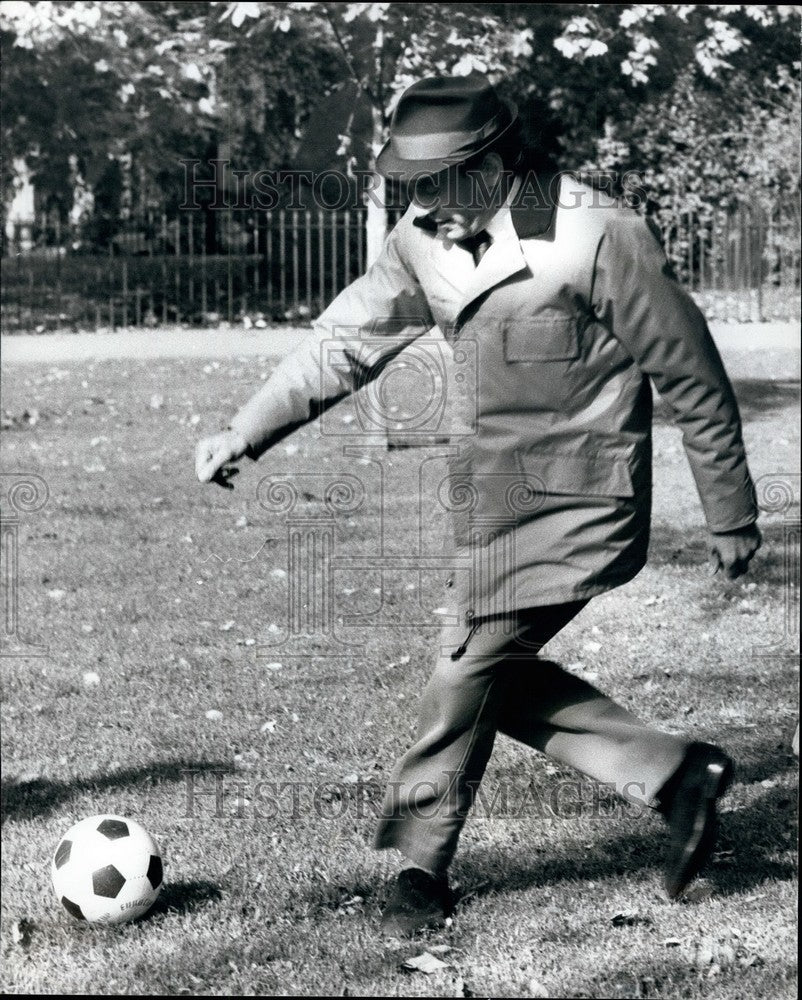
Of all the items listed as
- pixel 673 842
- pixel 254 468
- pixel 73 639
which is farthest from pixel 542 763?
pixel 254 468

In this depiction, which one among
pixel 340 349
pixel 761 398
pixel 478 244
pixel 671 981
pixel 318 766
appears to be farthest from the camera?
pixel 761 398

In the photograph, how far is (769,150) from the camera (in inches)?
743

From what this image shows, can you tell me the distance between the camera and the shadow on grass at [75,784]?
4.73 m

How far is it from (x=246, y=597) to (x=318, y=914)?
3447mm

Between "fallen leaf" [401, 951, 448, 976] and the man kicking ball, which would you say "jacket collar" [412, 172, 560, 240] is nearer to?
the man kicking ball

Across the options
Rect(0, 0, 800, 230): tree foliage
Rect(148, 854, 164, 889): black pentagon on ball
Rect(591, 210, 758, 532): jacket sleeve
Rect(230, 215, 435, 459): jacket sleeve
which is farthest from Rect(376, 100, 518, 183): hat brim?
Rect(0, 0, 800, 230): tree foliage

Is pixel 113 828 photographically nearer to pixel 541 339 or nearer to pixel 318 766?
pixel 318 766

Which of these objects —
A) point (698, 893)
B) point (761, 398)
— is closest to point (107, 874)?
point (698, 893)

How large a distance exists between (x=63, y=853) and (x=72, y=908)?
0.17 m

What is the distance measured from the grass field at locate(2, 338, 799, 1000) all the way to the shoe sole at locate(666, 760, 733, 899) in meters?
0.17

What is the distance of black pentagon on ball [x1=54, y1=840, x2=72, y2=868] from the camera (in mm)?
3945

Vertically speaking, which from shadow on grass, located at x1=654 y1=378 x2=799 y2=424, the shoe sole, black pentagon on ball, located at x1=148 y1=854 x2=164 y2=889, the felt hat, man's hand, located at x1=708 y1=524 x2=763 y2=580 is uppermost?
the felt hat

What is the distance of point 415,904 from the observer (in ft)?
12.8

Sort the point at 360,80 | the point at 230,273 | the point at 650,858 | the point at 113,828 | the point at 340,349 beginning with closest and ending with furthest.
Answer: the point at 340,349 < the point at 113,828 < the point at 650,858 < the point at 360,80 < the point at 230,273
